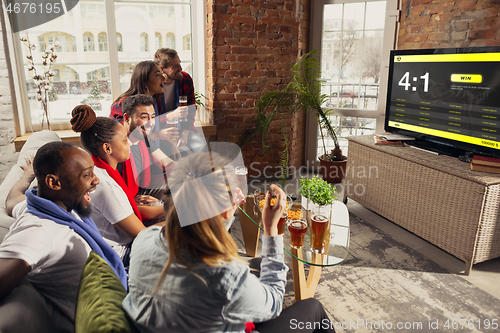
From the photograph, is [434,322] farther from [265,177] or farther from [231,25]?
[231,25]

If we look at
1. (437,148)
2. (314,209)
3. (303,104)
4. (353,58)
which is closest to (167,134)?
(314,209)

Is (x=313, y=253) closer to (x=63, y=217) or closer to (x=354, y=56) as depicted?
(x=63, y=217)

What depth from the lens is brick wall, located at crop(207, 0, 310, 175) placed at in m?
3.57

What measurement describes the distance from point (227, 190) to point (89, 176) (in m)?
0.59

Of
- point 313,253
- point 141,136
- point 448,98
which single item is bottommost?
point 313,253

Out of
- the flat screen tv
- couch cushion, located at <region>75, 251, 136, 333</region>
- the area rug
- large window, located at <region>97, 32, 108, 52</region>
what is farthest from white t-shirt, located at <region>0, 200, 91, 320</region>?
large window, located at <region>97, 32, 108, 52</region>

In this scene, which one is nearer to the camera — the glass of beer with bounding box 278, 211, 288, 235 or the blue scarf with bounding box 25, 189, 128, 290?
the blue scarf with bounding box 25, 189, 128, 290

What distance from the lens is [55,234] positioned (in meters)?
1.07

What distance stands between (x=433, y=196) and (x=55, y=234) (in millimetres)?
2391

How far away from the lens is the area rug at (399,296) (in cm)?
179

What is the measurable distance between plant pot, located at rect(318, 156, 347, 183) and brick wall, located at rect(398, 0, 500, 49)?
1396 mm

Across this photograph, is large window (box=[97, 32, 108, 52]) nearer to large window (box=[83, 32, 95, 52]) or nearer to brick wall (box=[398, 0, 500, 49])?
large window (box=[83, 32, 95, 52])

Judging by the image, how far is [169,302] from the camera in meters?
0.84

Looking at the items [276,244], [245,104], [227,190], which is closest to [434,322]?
[276,244]
